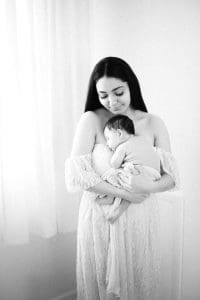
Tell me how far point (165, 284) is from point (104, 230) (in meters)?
0.73

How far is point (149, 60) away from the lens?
2.11 m

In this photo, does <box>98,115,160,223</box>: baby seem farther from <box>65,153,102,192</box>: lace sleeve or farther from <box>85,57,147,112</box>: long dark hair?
<box>85,57,147,112</box>: long dark hair

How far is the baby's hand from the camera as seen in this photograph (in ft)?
5.13

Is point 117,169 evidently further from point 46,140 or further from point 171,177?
point 46,140

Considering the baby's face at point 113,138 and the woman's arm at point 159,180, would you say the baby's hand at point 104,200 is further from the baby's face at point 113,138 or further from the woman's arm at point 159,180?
the baby's face at point 113,138

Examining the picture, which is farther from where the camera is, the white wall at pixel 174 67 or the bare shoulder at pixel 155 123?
the white wall at pixel 174 67

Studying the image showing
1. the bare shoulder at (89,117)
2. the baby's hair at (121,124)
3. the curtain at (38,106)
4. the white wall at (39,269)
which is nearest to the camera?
the baby's hair at (121,124)

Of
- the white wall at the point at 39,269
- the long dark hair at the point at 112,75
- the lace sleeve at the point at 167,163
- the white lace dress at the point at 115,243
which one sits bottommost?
the white wall at the point at 39,269

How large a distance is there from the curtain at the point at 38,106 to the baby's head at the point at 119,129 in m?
0.64

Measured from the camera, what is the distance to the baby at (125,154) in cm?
149

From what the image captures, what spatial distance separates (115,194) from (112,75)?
530 millimetres

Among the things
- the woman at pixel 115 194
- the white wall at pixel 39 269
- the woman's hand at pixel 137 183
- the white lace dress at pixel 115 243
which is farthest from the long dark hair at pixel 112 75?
the white wall at pixel 39 269

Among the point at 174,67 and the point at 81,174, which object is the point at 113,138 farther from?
the point at 174,67

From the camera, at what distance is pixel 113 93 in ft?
5.06
